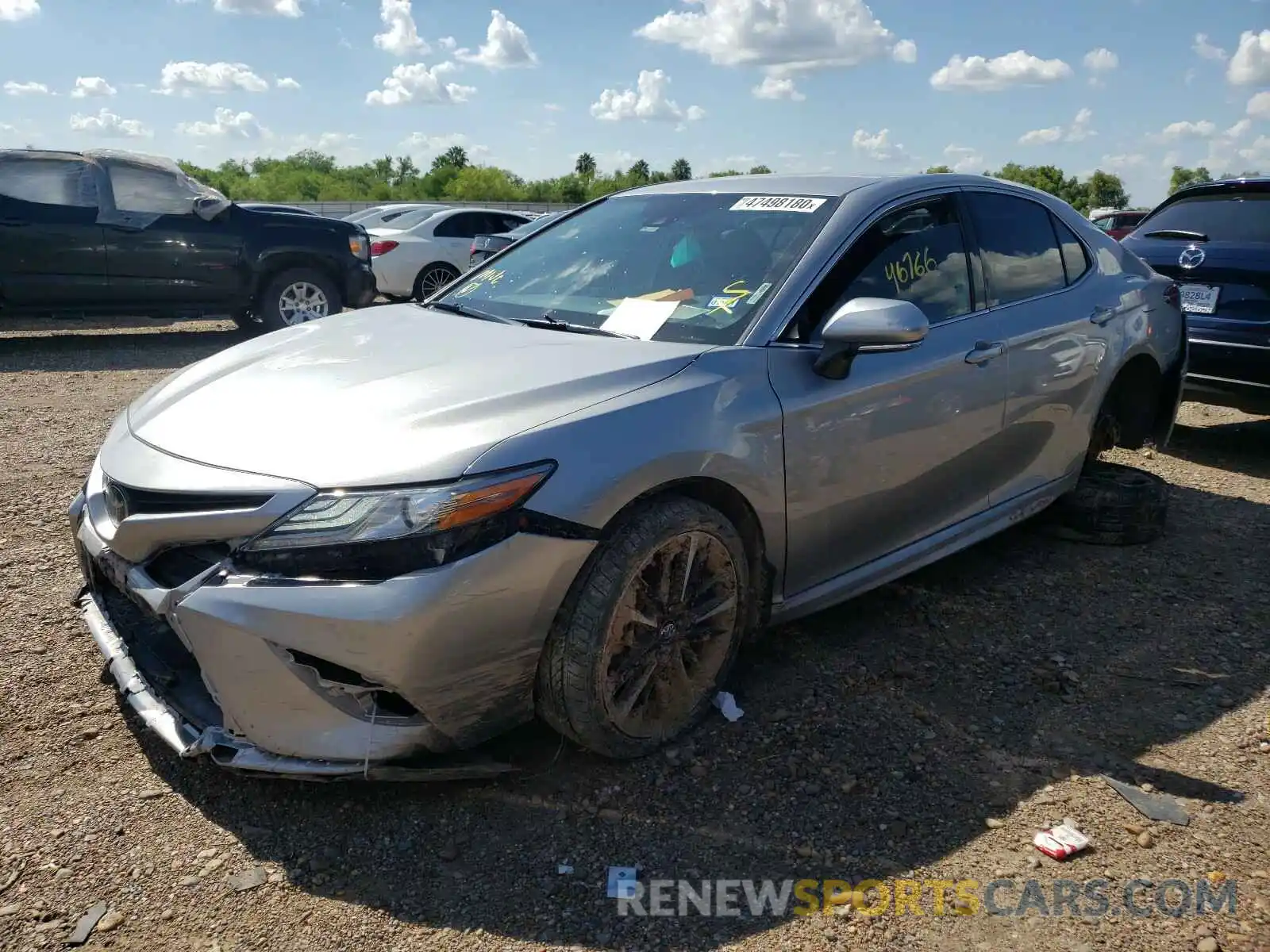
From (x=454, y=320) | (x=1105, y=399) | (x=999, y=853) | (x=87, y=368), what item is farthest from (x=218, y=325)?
(x=999, y=853)

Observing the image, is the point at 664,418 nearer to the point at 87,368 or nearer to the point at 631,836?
the point at 631,836

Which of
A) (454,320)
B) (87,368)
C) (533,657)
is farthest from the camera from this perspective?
(87,368)

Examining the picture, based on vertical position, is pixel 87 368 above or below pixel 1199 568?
above

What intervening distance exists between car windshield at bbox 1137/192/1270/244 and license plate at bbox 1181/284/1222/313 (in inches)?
13.0

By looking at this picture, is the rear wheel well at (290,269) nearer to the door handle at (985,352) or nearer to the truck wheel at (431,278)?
the truck wheel at (431,278)

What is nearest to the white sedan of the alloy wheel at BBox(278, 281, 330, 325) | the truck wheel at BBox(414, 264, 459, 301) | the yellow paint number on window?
the truck wheel at BBox(414, 264, 459, 301)

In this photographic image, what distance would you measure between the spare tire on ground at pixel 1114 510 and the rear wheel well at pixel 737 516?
7.31ft

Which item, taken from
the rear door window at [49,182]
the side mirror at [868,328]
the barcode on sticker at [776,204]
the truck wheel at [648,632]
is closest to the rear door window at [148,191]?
the rear door window at [49,182]

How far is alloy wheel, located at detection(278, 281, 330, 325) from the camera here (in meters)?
10.2

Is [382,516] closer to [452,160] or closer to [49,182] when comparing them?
[49,182]

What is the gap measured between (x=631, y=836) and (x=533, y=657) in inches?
20.2

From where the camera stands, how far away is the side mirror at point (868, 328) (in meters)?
2.95

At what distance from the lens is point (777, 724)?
10.1 ft

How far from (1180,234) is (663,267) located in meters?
4.63
